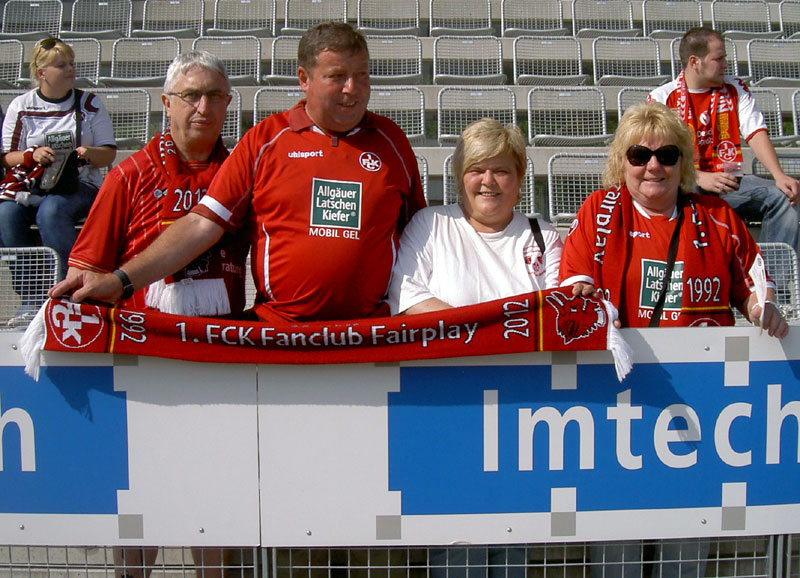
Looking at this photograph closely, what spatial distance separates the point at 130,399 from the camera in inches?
81.8

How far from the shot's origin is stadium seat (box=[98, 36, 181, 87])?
763 centimetres

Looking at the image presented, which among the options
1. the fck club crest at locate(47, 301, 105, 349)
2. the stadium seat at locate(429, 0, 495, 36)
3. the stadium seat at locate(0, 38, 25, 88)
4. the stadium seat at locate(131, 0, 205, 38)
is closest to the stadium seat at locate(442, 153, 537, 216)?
the fck club crest at locate(47, 301, 105, 349)

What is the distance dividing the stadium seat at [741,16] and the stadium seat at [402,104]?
491cm

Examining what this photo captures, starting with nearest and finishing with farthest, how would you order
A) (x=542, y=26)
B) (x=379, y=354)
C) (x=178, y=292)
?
(x=379, y=354) < (x=178, y=292) < (x=542, y=26)

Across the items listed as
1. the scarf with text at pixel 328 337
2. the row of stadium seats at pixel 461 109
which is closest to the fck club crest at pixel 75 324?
the scarf with text at pixel 328 337

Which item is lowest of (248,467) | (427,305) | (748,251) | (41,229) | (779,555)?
(779,555)

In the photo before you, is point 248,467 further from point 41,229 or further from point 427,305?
point 41,229

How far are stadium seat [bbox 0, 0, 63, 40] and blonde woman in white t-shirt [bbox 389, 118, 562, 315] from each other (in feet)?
27.7

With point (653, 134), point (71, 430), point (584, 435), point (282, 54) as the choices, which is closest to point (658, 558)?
point (584, 435)

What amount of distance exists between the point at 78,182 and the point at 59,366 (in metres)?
1.88

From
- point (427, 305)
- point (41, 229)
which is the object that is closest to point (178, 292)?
point (427, 305)

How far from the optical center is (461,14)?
30.3ft

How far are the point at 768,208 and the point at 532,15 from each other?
614 centimetres

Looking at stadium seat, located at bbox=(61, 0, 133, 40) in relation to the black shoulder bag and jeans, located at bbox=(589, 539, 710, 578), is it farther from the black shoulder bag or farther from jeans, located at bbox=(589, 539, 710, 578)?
jeans, located at bbox=(589, 539, 710, 578)
